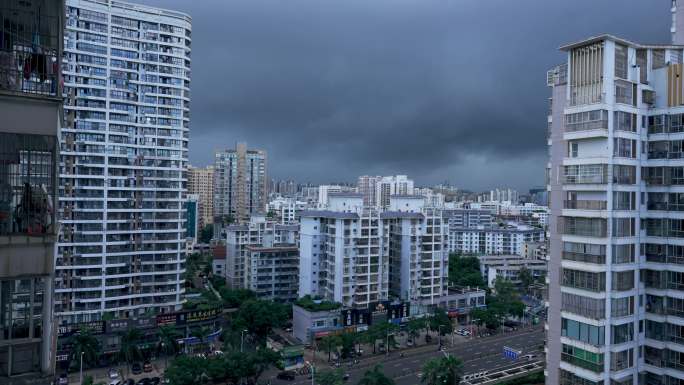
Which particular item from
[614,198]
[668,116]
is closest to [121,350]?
[614,198]

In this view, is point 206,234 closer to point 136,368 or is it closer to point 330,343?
point 136,368

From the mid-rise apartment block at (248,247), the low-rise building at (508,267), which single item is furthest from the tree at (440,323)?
the low-rise building at (508,267)

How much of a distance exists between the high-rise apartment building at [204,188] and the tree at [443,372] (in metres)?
87.7

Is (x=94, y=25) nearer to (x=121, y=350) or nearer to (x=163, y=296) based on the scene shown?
(x=163, y=296)

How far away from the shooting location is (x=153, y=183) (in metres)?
38.4

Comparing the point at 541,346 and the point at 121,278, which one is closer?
the point at 121,278

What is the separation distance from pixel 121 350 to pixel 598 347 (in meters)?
31.9

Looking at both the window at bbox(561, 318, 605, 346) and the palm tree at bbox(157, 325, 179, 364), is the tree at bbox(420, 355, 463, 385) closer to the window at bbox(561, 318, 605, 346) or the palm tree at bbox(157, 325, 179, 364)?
the window at bbox(561, 318, 605, 346)

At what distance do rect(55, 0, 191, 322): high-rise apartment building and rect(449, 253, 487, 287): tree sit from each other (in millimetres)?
35548

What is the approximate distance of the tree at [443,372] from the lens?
2806 centimetres

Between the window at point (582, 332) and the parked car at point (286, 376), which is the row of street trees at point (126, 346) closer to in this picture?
the parked car at point (286, 376)

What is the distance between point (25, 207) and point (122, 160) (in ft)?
108

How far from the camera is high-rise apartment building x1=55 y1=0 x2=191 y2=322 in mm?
35156

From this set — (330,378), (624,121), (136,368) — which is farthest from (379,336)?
(624,121)
